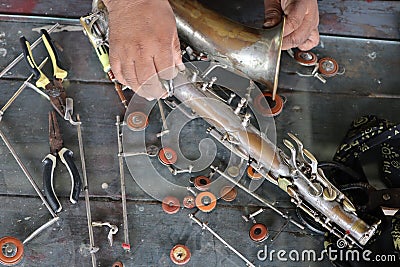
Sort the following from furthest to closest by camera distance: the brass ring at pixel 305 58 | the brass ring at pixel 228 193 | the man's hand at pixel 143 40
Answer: the brass ring at pixel 305 58, the brass ring at pixel 228 193, the man's hand at pixel 143 40

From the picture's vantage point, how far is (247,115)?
4.56 feet

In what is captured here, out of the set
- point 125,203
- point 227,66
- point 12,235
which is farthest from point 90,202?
point 227,66

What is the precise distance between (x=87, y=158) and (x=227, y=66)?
1.31 ft

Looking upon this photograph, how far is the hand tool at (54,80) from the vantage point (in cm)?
146

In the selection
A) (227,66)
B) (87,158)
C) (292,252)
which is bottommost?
(292,252)

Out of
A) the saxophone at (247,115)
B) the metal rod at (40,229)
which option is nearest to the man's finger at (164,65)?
the saxophone at (247,115)

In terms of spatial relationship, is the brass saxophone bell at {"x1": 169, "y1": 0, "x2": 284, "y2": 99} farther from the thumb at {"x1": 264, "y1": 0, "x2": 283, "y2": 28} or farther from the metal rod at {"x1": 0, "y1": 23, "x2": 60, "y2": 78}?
the metal rod at {"x1": 0, "y1": 23, "x2": 60, "y2": 78}

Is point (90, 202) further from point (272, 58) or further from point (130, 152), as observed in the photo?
point (272, 58)

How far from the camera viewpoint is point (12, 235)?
53.8 inches

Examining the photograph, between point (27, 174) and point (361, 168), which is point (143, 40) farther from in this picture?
point (361, 168)

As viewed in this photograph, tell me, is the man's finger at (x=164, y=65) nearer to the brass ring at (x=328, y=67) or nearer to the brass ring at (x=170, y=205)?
the brass ring at (x=170, y=205)

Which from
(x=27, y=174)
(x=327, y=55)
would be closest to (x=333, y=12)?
(x=327, y=55)

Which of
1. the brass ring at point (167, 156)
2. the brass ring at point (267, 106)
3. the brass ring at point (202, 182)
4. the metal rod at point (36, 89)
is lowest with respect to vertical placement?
the brass ring at point (202, 182)

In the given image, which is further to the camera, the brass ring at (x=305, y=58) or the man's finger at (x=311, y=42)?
the brass ring at (x=305, y=58)
